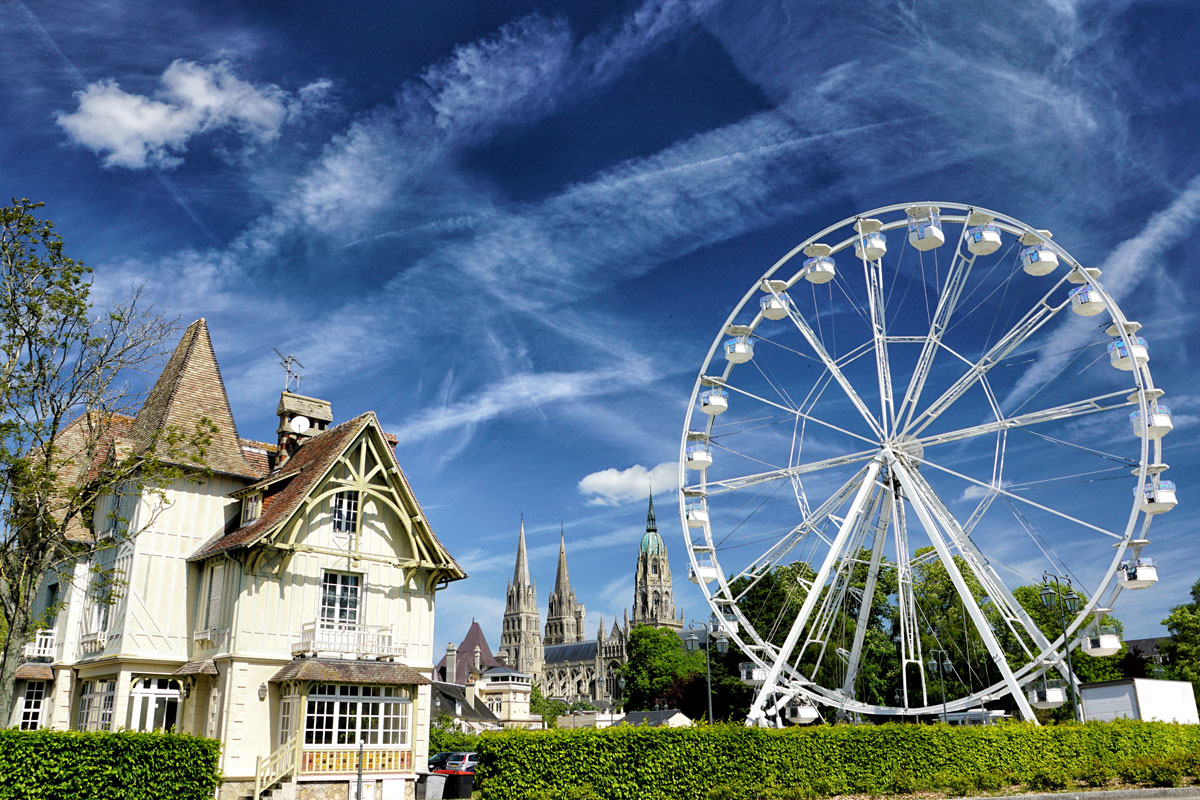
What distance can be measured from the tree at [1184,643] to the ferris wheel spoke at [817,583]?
3762 cm

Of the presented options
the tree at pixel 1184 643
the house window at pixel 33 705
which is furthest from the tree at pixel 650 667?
the house window at pixel 33 705

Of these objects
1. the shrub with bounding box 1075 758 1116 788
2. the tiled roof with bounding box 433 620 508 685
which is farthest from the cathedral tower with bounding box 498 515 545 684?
the shrub with bounding box 1075 758 1116 788

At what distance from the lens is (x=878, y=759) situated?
22734 mm

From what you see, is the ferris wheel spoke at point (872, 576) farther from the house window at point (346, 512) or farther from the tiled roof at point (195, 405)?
the tiled roof at point (195, 405)

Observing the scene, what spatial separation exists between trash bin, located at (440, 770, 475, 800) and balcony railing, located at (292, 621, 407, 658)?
23.5 feet

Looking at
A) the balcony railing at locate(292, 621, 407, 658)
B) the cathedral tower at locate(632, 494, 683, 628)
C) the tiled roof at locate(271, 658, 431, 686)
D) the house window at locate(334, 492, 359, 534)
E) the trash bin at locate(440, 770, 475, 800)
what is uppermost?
the cathedral tower at locate(632, 494, 683, 628)

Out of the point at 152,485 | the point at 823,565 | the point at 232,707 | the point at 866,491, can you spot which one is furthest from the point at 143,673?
the point at 866,491

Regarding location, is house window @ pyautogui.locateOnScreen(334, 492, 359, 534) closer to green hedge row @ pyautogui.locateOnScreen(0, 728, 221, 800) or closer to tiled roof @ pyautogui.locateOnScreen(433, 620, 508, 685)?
green hedge row @ pyautogui.locateOnScreen(0, 728, 221, 800)

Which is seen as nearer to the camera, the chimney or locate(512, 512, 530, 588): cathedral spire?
the chimney

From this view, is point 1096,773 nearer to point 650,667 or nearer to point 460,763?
point 460,763

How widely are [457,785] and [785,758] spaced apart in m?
15.0

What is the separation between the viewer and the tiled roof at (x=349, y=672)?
79.8ft

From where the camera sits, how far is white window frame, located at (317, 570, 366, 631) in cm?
2658

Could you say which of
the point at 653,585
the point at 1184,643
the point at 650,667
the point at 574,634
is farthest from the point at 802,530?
the point at 574,634
